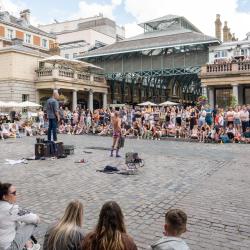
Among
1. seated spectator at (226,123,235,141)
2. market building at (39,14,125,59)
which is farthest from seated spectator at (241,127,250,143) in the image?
market building at (39,14,125,59)

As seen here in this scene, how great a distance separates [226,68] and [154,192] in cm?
2601

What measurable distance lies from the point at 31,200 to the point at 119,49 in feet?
122

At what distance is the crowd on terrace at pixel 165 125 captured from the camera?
2031 centimetres

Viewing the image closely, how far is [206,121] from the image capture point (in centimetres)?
2097

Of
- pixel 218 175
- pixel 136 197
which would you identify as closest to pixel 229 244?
pixel 136 197

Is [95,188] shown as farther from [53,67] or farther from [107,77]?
[107,77]

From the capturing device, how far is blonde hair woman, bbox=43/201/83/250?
139 inches

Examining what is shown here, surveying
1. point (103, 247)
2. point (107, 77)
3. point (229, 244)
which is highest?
point (107, 77)

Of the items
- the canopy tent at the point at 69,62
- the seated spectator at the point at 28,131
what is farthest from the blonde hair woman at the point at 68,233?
the canopy tent at the point at 69,62

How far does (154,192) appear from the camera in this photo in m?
7.93

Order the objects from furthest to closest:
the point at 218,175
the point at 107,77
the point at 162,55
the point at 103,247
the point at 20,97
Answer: the point at 107,77
the point at 162,55
the point at 20,97
the point at 218,175
the point at 103,247

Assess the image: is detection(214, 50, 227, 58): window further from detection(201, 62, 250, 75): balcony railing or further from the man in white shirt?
the man in white shirt

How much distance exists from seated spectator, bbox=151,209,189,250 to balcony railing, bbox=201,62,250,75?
29.3 m

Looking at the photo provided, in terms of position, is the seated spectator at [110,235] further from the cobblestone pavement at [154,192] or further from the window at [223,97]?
the window at [223,97]
